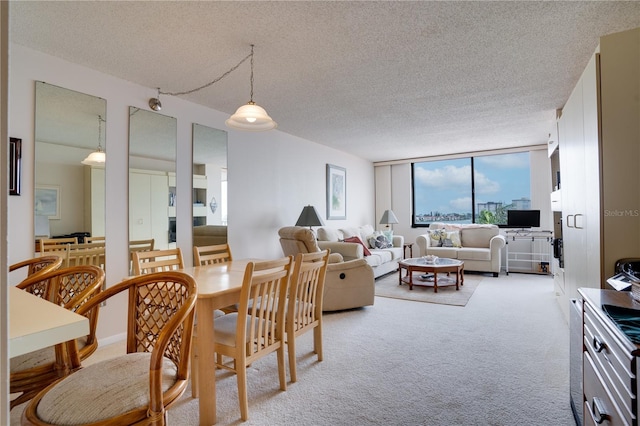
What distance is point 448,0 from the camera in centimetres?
192

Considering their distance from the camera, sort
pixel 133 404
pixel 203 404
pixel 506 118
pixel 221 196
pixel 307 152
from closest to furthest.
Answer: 1. pixel 133 404
2. pixel 203 404
3. pixel 221 196
4. pixel 506 118
5. pixel 307 152

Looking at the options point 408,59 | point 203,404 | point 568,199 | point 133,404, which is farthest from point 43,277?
point 568,199

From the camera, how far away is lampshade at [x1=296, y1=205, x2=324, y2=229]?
4855mm

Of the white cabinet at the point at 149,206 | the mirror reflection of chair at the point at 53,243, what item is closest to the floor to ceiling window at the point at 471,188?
the white cabinet at the point at 149,206

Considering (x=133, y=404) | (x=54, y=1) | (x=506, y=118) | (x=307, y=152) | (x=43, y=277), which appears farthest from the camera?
(x=307, y=152)

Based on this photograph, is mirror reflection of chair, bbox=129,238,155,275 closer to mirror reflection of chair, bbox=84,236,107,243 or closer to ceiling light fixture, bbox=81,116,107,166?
mirror reflection of chair, bbox=84,236,107,243

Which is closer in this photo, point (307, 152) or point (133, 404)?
point (133, 404)

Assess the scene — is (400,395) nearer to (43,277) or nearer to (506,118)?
(43,277)

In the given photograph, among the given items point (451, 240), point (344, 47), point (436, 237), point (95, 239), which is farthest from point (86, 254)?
point (451, 240)

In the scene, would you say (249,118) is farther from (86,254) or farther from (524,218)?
(524,218)

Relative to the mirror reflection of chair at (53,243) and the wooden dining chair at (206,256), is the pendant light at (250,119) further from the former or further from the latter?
the mirror reflection of chair at (53,243)

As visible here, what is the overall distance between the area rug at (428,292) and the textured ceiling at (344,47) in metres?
2.38

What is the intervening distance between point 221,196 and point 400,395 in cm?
290

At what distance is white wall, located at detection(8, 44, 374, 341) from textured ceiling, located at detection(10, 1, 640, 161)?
154 mm
